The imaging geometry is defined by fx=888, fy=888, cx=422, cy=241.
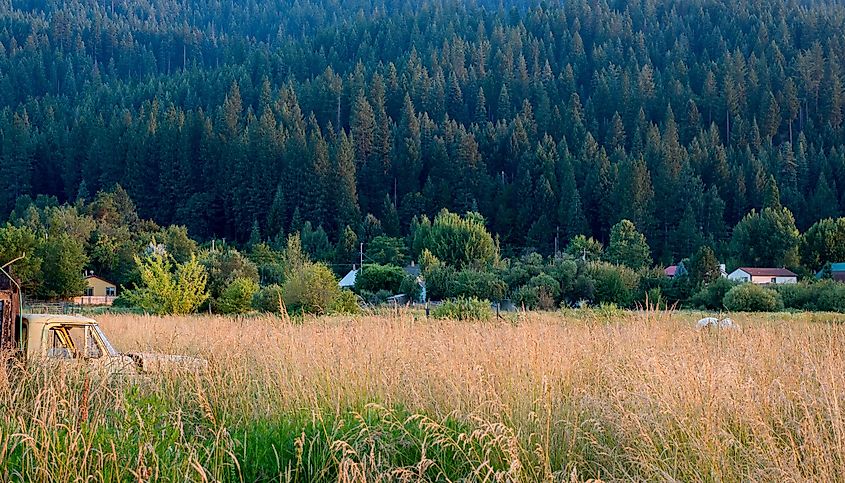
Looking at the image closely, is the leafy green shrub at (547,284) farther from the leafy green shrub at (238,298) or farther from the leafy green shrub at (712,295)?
the leafy green shrub at (238,298)

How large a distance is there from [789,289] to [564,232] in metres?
47.0

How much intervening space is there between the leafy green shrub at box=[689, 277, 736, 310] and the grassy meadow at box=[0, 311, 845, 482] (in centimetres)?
4357

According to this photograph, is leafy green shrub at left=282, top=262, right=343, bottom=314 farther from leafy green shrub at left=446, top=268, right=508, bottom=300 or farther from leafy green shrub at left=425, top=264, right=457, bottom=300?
leafy green shrub at left=425, top=264, right=457, bottom=300

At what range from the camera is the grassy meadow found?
516cm

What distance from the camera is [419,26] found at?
554 ft

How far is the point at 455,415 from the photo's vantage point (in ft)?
20.1

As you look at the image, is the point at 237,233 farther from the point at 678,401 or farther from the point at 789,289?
the point at 678,401

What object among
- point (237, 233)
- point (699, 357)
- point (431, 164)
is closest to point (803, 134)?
point (431, 164)

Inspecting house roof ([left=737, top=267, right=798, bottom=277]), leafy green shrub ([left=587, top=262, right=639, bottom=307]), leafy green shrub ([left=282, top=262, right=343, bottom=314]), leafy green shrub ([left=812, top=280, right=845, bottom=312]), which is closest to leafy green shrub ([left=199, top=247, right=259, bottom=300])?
leafy green shrub ([left=282, top=262, right=343, bottom=314])

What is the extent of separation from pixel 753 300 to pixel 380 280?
25.4 metres

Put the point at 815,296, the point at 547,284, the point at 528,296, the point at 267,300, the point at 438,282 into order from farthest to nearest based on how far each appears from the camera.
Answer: the point at 438,282
the point at 547,284
the point at 528,296
the point at 815,296
the point at 267,300

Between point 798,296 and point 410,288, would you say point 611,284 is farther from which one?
point 410,288

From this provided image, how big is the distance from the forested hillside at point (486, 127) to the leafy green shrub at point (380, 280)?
37301 mm

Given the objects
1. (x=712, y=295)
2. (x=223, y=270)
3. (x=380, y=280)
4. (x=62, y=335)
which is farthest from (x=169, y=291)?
(x=62, y=335)
